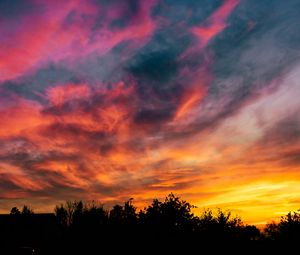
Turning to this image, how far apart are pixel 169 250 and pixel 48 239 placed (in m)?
33.8

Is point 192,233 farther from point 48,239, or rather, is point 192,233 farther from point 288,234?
point 48,239

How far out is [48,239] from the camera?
58.3 meters

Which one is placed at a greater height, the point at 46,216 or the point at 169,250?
the point at 46,216

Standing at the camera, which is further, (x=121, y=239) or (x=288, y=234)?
(x=288, y=234)

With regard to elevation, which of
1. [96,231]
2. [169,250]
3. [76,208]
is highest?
[76,208]

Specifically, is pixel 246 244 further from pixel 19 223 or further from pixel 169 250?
pixel 19 223

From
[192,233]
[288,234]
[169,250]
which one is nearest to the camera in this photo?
[169,250]

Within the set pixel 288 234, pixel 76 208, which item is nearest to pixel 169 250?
pixel 288 234

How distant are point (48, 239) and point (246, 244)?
35938 mm

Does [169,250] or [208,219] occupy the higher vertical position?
[208,219]

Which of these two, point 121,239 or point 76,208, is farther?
point 76,208

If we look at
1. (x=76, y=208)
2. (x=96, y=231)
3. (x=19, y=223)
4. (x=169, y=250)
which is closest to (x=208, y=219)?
(x=169, y=250)

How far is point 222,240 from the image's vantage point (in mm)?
34000

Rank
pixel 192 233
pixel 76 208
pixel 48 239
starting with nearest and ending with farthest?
pixel 192 233 → pixel 48 239 → pixel 76 208
